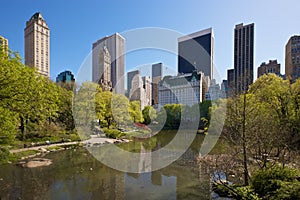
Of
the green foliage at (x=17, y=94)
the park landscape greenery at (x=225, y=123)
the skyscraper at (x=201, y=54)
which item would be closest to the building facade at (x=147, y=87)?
the park landscape greenery at (x=225, y=123)

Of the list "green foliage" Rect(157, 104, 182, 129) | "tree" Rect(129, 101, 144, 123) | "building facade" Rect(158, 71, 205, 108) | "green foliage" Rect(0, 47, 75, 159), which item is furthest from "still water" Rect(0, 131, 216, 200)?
"green foliage" Rect(157, 104, 182, 129)

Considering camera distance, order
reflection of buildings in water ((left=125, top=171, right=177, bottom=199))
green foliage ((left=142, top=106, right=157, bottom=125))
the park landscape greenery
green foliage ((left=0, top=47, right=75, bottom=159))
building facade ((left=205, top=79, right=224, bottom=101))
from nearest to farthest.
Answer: the park landscape greenery, green foliage ((left=0, top=47, right=75, bottom=159)), reflection of buildings in water ((left=125, top=171, right=177, bottom=199)), building facade ((left=205, top=79, right=224, bottom=101)), green foliage ((left=142, top=106, right=157, bottom=125))

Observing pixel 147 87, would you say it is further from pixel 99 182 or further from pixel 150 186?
pixel 150 186

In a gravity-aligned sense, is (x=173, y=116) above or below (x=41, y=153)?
above

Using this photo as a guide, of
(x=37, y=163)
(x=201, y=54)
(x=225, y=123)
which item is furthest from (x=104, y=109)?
(x=225, y=123)

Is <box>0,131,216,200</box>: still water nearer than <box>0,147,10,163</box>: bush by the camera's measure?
Yes

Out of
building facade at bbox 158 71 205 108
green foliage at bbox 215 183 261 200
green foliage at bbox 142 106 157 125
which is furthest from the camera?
green foliage at bbox 142 106 157 125

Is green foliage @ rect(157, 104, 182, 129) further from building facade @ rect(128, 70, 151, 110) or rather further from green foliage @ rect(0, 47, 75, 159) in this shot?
green foliage @ rect(0, 47, 75, 159)

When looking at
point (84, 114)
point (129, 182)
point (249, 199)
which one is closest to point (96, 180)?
point (129, 182)
